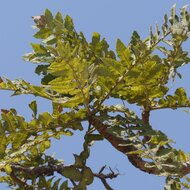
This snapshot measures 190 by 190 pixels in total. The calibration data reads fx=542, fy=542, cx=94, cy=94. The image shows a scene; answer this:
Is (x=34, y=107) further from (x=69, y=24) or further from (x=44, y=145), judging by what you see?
(x=69, y=24)

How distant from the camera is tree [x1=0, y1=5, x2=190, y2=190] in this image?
8.68 feet

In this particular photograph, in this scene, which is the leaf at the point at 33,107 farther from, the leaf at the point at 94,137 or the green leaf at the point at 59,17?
the green leaf at the point at 59,17

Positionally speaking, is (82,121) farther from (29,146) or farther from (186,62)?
(186,62)

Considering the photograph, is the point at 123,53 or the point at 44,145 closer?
the point at 123,53

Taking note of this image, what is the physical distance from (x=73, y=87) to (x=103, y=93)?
0.31 meters

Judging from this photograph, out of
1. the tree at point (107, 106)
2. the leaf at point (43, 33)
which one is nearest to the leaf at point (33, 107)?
the tree at point (107, 106)

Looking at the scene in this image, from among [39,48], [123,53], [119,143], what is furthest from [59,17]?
[119,143]

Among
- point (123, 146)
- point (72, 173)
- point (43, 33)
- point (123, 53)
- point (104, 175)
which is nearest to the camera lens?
point (123, 53)

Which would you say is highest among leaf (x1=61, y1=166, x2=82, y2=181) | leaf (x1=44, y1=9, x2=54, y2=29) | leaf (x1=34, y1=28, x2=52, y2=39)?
leaf (x1=44, y1=9, x2=54, y2=29)

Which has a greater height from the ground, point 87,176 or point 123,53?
point 123,53

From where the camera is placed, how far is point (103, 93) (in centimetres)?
297

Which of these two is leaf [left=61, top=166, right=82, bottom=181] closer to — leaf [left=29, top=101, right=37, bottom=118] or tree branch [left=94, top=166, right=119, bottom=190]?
tree branch [left=94, top=166, right=119, bottom=190]

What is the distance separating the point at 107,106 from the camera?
3104 millimetres

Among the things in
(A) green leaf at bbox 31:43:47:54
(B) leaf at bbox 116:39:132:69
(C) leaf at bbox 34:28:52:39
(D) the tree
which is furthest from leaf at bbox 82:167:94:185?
(C) leaf at bbox 34:28:52:39
